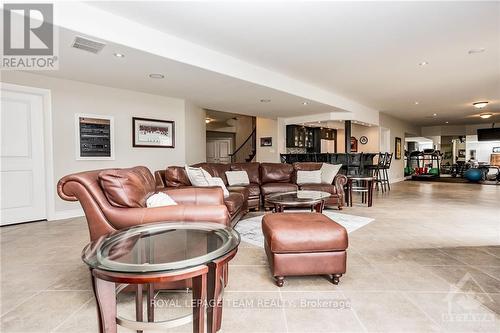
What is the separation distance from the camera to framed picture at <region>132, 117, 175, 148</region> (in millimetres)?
5051

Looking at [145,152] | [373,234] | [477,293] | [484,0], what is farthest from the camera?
[145,152]

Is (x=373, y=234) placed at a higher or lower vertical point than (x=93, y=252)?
lower

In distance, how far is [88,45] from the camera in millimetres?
2863

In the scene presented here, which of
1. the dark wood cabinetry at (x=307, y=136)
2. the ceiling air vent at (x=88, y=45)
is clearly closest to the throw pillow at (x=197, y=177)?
the ceiling air vent at (x=88, y=45)

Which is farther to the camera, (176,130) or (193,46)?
(176,130)

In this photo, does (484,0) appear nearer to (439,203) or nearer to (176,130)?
(439,203)

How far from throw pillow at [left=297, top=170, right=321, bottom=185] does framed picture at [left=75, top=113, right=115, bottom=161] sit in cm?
357

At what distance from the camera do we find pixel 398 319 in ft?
5.26

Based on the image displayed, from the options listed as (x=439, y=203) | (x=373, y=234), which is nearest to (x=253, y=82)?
(x=373, y=234)

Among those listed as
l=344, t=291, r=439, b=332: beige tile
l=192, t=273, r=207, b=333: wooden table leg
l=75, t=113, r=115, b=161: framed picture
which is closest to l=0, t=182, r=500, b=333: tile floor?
l=344, t=291, r=439, b=332: beige tile

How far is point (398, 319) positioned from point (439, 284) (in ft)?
2.28

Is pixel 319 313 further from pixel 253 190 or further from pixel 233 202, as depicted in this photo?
pixel 253 190

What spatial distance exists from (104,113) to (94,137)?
0.46 meters

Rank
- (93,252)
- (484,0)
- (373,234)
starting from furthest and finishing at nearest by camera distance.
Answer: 1. (373,234)
2. (484,0)
3. (93,252)
